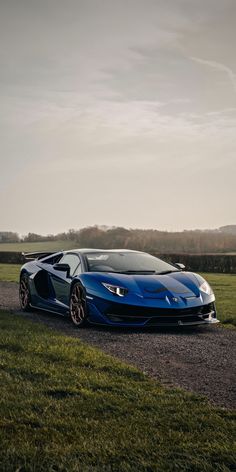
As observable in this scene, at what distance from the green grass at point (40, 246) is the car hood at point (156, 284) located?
142ft

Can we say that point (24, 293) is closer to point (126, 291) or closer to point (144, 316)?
point (126, 291)

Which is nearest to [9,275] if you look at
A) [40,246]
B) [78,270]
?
[78,270]

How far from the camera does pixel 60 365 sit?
21.2 ft

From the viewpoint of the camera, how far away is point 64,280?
10641 mm

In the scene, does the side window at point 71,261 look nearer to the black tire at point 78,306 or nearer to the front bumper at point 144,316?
the black tire at point 78,306

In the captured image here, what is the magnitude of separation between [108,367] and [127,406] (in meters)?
1.50

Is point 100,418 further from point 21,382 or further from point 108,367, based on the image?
point 108,367

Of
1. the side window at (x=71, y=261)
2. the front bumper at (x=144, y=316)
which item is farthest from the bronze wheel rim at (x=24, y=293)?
the front bumper at (x=144, y=316)

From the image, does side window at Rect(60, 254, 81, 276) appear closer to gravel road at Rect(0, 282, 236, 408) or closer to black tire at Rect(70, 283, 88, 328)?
black tire at Rect(70, 283, 88, 328)

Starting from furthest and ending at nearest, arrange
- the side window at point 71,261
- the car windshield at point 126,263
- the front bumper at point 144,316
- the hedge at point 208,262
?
the hedge at point 208,262, the side window at point 71,261, the car windshield at point 126,263, the front bumper at point 144,316

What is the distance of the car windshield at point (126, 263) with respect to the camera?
10320mm

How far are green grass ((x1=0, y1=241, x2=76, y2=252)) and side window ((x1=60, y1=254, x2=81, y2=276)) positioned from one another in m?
41.7

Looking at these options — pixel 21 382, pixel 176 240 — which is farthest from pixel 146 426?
pixel 176 240

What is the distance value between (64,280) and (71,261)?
1.47ft
